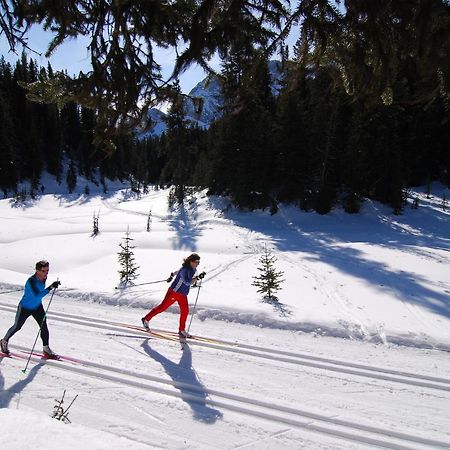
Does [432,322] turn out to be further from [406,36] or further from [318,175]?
[318,175]

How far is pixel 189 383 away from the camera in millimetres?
6055

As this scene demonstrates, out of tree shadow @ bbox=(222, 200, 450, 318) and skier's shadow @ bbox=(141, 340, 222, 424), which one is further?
tree shadow @ bbox=(222, 200, 450, 318)

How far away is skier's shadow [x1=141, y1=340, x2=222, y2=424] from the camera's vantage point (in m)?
5.21

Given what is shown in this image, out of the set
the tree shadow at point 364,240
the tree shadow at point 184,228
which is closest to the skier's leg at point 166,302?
the tree shadow at point 364,240

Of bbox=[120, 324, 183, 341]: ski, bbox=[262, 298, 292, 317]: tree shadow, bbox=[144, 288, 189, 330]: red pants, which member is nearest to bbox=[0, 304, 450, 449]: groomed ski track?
bbox=[120, 324, 183, 341]: ski

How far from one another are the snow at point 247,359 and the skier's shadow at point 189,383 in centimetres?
3

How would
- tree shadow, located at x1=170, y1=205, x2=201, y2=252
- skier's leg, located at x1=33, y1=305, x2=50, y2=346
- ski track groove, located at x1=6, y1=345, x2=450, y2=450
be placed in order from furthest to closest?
tree shadow, located at x1=170, y1=205, x2=201, y2=252 < skier's leg, located at x1=33, y1=305, x2=50, y2=346 < ski track groove, located at x1=6, y1=345, x2=450, y2=450

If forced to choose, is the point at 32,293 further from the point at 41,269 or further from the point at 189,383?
the point at 189,383

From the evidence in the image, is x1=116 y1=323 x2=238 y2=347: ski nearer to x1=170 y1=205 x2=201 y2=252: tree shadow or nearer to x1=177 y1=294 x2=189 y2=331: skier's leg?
x1=177 y1=294 x2=189 y2=331: skier's leg

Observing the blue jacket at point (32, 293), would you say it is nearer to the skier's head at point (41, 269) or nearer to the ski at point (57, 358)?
the skier's head at point (41, 269)

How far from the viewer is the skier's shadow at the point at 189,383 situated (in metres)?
5.21

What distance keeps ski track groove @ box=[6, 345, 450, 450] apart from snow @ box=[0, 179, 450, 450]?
0.07 feet

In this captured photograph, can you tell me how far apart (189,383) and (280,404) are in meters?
1.48

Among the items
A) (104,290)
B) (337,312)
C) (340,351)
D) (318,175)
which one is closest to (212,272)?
(104,290)
